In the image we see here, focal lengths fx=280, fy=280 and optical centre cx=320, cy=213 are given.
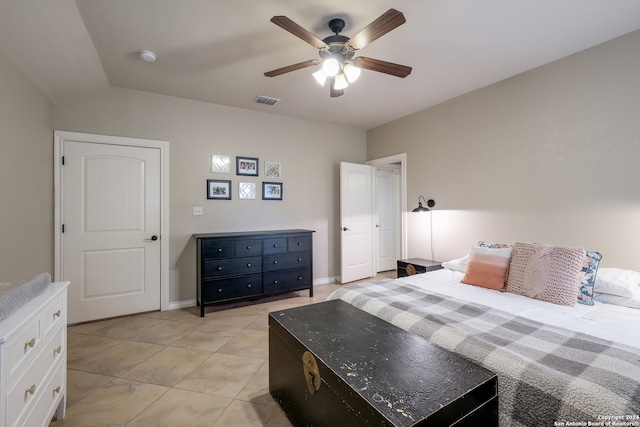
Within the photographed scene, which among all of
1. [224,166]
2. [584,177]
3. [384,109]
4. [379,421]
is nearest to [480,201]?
[584,177]

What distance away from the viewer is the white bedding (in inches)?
57.6

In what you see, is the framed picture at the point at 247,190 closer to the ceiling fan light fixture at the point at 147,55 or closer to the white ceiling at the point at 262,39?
the white ceiling at the point at 262,39

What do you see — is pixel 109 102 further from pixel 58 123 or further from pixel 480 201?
pixel 480 201

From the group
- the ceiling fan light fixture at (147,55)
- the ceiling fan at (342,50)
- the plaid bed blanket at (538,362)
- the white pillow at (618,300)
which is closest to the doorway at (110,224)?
the ceiling fan light fixture at (147,55)

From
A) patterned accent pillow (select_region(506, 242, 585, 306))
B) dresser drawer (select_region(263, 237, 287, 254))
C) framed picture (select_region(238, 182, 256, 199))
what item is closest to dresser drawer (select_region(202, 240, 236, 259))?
dresser drawer (select_region(263, 237, 287, 254))

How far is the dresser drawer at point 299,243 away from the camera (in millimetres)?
3701

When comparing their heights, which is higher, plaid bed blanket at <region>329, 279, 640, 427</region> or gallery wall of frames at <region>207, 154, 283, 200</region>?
gallery wall of frames at <region>207, 154, 283, 200</region>

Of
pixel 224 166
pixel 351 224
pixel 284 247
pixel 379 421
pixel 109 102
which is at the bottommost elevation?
pixel 379 421

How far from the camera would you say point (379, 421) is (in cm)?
91

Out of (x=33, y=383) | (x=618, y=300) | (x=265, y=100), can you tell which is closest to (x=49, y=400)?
(x=33, y=383)

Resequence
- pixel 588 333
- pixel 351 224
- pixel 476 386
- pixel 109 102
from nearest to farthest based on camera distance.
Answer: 1. pixel 476 386
2. pixel 588 333
3. pixel 109 102
4. pixel 351 224

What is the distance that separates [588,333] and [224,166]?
369 centimetres

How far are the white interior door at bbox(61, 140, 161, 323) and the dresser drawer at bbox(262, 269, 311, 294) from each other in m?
1.28

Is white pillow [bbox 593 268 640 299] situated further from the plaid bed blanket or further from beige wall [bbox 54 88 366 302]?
beige wall [bbox 54 88 366 302]
